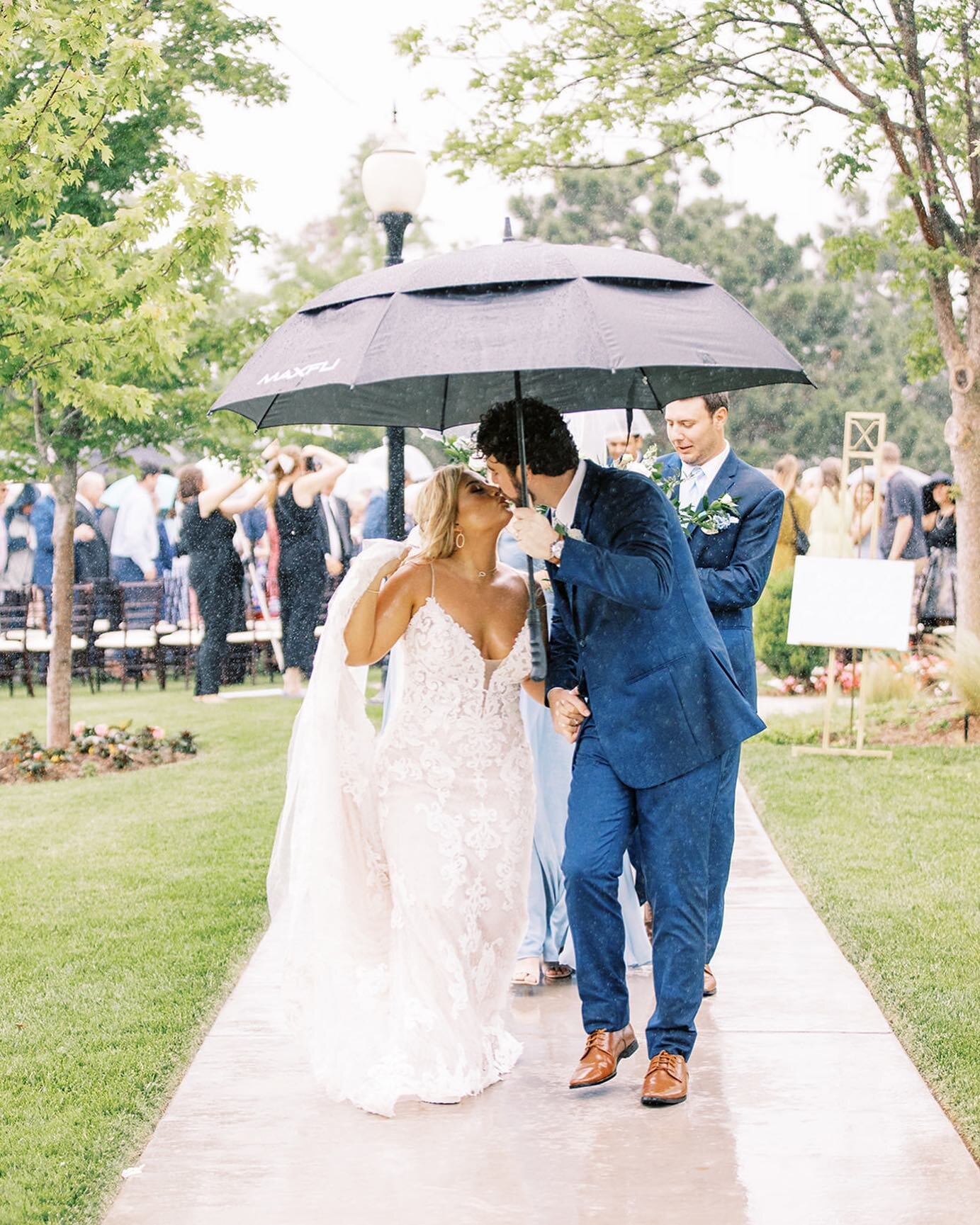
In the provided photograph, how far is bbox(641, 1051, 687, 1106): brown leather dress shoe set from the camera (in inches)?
186

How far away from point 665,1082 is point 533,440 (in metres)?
1.92

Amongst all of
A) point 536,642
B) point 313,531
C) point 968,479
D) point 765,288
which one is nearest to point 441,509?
point 536,642

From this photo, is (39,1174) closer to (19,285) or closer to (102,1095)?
(102,1095)

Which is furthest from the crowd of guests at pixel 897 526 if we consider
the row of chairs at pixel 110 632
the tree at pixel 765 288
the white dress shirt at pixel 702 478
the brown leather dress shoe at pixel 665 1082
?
the tree at pixel 765 288

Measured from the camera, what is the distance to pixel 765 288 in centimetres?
4266

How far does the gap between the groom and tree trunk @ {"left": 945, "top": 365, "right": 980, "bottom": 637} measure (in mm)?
9108

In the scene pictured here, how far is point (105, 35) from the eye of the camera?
9.28m

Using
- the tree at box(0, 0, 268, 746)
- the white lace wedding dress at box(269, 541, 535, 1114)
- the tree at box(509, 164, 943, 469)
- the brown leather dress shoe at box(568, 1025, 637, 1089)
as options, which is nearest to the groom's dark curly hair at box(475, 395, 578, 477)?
the white lace wedding dress at box(269, 541, 535, 1114)

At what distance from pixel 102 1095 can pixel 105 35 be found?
6.56 metres

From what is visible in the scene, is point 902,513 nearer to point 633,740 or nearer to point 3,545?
point 3,545

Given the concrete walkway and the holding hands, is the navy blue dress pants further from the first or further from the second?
the concrete walkway

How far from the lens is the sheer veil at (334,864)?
16.4ft

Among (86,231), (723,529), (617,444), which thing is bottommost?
(723,529)

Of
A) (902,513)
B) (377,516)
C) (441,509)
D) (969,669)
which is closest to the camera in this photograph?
(441,509)
